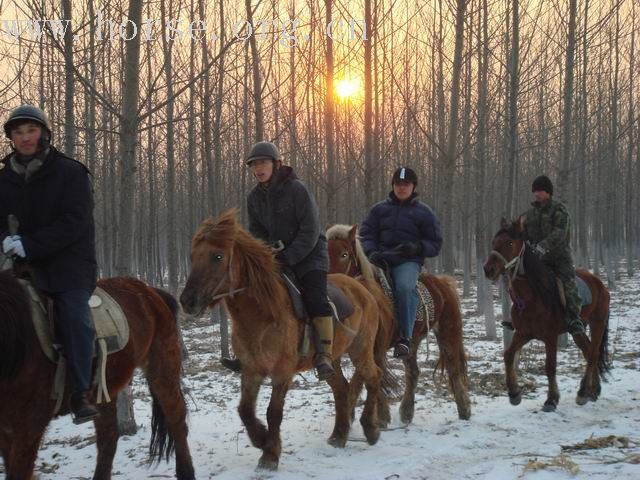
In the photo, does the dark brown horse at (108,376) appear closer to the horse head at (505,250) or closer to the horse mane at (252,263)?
the horse mane at (252,263)

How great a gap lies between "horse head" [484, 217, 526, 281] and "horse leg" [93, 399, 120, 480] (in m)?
4.48

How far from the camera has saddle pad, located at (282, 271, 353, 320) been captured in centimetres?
485

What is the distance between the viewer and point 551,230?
746 centimetres

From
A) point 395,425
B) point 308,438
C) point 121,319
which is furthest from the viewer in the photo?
point 395,425

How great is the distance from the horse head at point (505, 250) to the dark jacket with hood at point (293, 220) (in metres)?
2.75

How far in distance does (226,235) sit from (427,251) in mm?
2784

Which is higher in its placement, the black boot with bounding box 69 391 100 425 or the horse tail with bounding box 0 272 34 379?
the horse tail with bounding box 0 272 34 379

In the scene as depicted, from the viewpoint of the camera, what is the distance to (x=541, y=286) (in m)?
7.10

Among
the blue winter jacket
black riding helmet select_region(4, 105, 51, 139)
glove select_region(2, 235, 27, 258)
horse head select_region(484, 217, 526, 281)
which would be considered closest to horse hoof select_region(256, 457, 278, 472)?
glove select_region(2, 235, 27, 258)

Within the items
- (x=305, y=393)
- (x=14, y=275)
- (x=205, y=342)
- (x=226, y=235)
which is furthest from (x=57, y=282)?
(x=205, y=342)

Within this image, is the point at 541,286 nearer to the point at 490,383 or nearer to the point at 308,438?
the point at 490,383

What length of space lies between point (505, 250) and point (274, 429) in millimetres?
3840

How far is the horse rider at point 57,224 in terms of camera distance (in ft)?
11.1

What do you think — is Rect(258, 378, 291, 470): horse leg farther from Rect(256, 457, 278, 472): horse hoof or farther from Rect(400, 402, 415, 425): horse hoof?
Rect(400, 402, 415, 425): horse hoof
